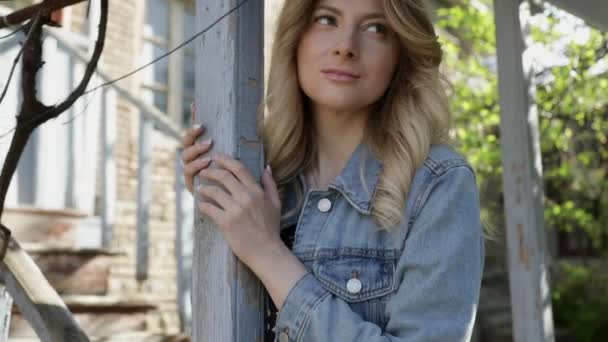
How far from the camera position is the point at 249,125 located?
148cm

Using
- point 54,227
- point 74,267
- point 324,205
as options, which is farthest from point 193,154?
point 54,227

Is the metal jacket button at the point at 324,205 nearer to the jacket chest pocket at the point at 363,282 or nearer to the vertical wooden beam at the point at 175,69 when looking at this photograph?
the jacket chest pocket at the point at 363,282

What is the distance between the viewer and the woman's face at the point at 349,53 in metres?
1.46

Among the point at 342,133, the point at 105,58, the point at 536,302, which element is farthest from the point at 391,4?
the point at 105,58

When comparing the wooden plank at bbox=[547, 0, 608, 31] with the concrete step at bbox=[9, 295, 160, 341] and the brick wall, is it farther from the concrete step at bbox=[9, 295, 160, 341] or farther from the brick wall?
the brick wall

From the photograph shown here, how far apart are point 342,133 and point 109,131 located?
2.99 metres

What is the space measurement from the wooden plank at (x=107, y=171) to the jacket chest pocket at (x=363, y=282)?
2874 mm

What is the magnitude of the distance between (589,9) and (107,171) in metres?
2.69

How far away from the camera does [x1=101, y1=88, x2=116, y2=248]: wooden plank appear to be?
4.06m

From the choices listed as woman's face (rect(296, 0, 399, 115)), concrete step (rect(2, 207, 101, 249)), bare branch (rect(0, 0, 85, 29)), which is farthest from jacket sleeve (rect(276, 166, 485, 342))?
concrete step (rect(2, 207, 101, 249))

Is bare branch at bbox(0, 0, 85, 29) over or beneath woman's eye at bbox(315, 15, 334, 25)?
over

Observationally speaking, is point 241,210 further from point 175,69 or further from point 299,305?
point 175,69

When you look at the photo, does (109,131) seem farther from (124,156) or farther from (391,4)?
(391,4)

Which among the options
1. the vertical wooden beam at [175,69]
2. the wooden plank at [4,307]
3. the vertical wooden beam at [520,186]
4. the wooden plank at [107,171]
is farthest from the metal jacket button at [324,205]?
the vertical wooden beam at [175,69]
